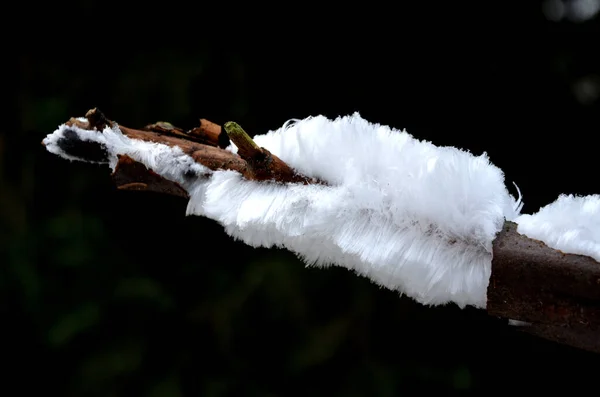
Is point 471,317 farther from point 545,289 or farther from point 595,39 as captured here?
point 545,289

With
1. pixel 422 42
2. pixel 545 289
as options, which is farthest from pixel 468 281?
pixel 422 42

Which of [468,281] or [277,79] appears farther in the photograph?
[277,79]

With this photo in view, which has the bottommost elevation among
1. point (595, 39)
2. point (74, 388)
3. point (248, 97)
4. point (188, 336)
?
point (74, 388)

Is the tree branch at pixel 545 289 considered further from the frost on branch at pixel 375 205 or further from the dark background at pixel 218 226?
the dark background at pixel 218 226

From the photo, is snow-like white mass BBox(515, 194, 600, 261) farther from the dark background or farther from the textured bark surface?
the dark background

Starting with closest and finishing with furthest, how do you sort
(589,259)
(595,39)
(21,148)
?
(589,259) → (595,39) → (21,148)

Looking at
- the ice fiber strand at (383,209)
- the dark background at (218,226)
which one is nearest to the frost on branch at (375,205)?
the ice fiber strand at (383,209)

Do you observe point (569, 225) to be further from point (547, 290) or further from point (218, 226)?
point (218, 226)
